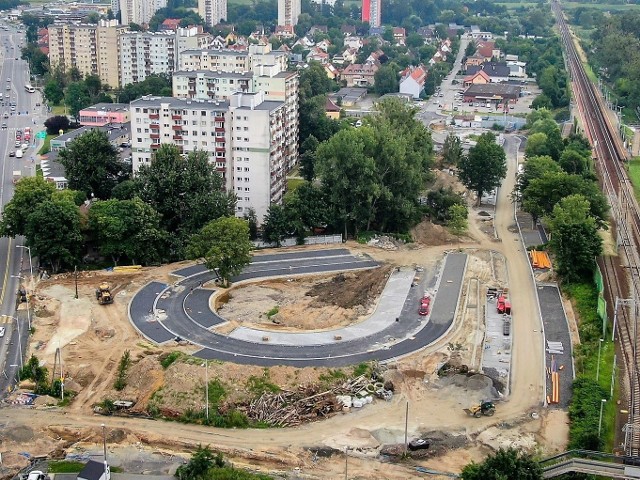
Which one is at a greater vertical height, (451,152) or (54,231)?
(451,152)

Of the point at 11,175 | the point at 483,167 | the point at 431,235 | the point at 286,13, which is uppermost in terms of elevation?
the point at 286,13

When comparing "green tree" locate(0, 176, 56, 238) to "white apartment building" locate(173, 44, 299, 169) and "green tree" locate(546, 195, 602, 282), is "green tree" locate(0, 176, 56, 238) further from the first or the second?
"green tree" locate(546, 195, 602, 282)

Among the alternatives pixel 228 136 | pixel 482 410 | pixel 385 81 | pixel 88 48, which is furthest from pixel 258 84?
pixel 88 48

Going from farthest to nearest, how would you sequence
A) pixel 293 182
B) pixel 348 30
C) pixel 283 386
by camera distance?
pixel 348 30
pixel 293 182
pixel 283 386

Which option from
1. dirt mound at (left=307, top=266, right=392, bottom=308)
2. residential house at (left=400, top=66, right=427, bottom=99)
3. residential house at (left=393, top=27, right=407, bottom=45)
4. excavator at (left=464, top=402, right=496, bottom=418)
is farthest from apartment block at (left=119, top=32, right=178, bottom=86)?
excavator at (left=464, top=402, right=496, bottom=418)

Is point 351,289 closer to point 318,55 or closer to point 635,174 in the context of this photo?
point 635,174

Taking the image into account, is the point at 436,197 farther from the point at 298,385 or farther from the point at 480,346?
the point at 298,385

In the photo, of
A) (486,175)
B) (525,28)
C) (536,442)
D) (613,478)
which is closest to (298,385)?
(536,442)
